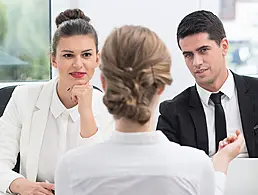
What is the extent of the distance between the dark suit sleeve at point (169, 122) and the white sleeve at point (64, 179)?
3.14 feet

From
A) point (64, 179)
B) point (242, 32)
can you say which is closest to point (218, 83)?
point (242, 32)

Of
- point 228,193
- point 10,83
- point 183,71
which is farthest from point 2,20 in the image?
point 228,193

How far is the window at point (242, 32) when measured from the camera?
122 inches

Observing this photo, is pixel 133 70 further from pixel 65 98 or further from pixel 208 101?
pixel 208 101

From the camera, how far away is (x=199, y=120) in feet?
6.95

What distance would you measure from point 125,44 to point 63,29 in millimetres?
923

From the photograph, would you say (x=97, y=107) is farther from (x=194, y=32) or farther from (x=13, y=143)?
(x=194, y=32)

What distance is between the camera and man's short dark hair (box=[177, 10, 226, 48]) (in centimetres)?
213

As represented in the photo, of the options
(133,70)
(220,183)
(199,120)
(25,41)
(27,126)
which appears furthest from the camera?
(25,41)

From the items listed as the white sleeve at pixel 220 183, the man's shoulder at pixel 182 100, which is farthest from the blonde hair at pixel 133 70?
the man's shoulder at pixel 182 100

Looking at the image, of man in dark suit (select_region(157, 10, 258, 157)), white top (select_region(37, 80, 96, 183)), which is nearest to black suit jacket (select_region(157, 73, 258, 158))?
man in dark suit (select_region(157, 10, 258, 157))

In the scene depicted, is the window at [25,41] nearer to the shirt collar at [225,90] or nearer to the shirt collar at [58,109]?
the shirt collar at [58,109]

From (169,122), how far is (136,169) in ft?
3.33

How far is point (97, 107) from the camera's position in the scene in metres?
2.05
